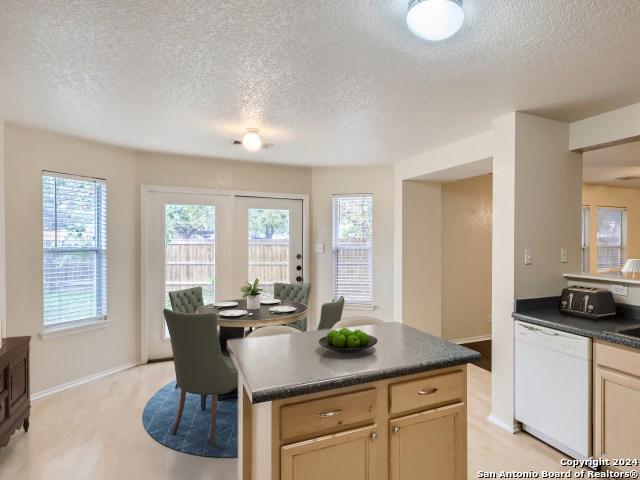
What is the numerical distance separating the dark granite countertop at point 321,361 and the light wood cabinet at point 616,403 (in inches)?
42.5

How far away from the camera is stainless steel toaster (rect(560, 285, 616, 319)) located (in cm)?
251

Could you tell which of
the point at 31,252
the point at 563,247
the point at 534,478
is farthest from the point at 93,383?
the point at 563,247

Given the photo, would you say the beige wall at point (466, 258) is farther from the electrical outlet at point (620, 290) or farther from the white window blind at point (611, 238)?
the white window blind at point (611, 238)

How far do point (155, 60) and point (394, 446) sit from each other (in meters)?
2.26

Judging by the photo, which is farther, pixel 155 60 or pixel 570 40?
pixel 155 60

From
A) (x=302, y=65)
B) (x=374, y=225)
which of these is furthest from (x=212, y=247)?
(x=302, y=65)

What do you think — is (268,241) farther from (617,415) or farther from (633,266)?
(633,266)

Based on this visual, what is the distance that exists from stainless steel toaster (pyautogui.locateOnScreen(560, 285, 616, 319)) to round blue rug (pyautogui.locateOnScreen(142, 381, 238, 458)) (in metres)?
2.59

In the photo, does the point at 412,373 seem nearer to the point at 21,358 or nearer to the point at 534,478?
the point at 534,478

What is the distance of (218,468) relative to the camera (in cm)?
231

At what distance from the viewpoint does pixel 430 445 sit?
1.65 metres

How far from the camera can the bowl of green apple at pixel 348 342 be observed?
1725 millimetres

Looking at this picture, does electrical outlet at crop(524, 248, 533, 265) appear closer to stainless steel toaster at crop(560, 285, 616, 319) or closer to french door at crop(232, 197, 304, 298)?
stainless steel toaster at crop(560, 285, 616, 319)

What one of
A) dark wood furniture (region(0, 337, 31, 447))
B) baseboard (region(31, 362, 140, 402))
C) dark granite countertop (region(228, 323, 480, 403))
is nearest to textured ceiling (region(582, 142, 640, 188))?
dark granite countertop (region(228, 323, 480, 403))
